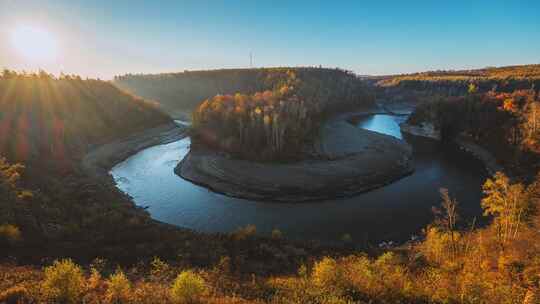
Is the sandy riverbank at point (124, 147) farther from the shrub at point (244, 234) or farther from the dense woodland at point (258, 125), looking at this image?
the shrub at point (244, 234)

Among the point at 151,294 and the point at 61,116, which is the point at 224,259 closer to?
the point at 151,294

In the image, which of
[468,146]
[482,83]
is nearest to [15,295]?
[468,146]

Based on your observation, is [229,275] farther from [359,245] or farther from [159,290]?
[359,245]

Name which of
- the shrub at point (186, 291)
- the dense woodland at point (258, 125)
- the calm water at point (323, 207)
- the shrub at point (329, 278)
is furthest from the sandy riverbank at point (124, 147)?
the shrub at point (329, 278)

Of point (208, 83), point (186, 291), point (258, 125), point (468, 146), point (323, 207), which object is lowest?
point (323, 207)

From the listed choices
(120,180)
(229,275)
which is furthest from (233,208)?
(120,180)

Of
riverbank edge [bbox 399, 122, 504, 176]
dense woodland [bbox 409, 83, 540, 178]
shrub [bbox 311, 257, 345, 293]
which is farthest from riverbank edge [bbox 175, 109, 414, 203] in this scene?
shrub [bbox 311, 257, 345, 293]
